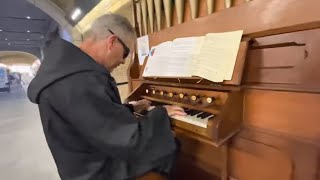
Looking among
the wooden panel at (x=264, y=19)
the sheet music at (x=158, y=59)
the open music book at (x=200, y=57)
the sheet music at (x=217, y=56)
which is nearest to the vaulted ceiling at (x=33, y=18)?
the sheet music at (x=158, y=59)

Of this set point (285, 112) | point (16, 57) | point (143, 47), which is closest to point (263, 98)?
point (285, 112)

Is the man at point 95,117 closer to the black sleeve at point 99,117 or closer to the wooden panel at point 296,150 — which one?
the black sleeve at point 99,117

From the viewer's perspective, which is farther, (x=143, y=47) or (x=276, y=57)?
(x=143, y=47)

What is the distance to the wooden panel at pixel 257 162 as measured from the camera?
3.69ft

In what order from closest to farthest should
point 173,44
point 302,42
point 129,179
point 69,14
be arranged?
point 302,42 < point 129,179 < point 173,44 < point 69,14

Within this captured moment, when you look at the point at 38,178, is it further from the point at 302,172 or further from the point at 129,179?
the point at 302,172

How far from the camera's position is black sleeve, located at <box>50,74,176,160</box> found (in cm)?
104

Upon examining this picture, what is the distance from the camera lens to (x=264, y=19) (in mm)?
1146

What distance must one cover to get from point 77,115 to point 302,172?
95cm

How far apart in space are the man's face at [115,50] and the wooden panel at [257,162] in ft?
2.42

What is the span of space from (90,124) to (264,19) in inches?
35.1

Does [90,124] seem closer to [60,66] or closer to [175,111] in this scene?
[60,66]

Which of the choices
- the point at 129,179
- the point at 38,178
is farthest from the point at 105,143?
the point at 38,178

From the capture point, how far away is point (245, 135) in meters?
1.22
